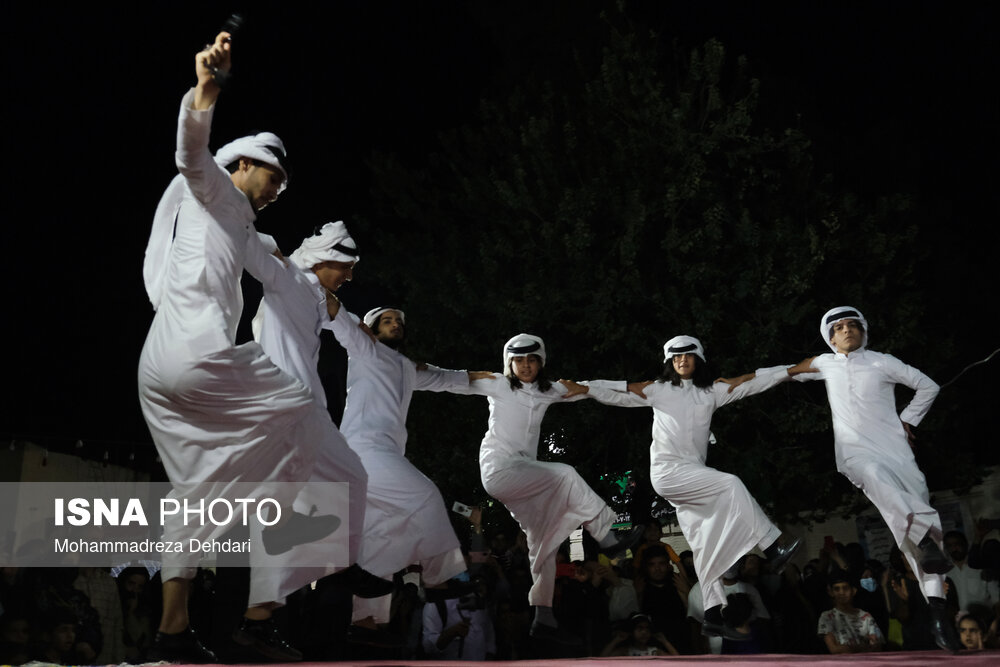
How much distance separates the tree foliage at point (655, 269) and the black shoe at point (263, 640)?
7.75 m

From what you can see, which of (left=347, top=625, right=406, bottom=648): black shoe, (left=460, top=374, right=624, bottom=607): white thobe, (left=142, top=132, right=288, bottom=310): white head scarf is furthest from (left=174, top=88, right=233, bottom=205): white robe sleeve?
(left=460, top=374, right=624, bottom=607): white thobe

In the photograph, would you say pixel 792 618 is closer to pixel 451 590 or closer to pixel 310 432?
pixel 451 590

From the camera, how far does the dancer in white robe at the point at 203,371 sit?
3.95 meters

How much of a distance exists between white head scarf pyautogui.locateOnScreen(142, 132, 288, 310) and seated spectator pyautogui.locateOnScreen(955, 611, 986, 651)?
632 centimetres

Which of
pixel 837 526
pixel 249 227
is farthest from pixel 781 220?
pixel 837 526

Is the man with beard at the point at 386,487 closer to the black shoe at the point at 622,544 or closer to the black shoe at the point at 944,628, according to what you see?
the black shoe at the point at 622,544

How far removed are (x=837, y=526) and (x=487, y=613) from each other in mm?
13352

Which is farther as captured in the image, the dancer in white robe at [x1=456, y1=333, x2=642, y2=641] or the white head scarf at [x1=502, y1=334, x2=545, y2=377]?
the white head scarf at [x1=502, y1=334, x2=545, y2=377]

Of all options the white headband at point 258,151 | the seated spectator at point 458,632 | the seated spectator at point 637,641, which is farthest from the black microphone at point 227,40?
the seated spectator at point 637,641

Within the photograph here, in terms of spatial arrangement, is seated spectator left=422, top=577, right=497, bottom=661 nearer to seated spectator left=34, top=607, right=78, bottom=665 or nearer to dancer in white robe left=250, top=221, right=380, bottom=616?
seated spectator left=34, top=607, right=78, bottom=665

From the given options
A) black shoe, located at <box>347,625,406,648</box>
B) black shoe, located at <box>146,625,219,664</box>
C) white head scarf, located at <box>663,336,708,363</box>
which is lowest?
black shoe, located at <box>347,625,406,648</box>

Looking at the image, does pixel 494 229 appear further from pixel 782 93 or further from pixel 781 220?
pixel 782 93

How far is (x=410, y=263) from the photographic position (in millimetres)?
13742

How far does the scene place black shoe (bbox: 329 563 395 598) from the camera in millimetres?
5129
